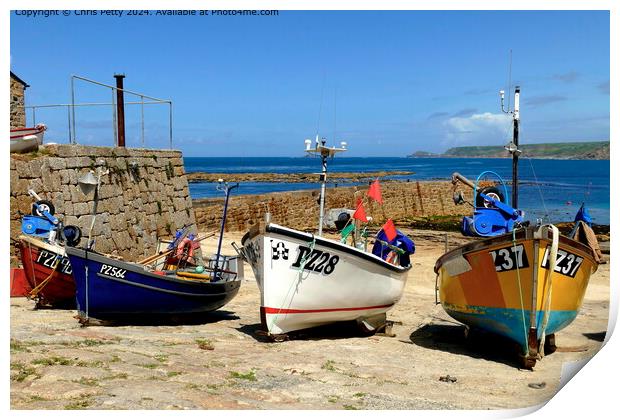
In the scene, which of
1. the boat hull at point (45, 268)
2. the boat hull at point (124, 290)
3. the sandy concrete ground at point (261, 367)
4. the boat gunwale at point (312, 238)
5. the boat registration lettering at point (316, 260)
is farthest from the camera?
the boat hull at point (45, 268)

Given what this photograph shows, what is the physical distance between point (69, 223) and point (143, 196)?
121 inches

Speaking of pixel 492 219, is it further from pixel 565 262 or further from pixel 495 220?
pixel 565 262

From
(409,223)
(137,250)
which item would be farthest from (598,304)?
(409,223)

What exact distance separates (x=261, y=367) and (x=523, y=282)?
134 inches

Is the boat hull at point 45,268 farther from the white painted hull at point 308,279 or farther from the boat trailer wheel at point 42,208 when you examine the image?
the white painted hull at point 308,279

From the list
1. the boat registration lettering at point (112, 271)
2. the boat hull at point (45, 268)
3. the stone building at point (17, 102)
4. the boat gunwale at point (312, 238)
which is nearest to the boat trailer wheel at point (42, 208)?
the boat hull at point (45, 268)

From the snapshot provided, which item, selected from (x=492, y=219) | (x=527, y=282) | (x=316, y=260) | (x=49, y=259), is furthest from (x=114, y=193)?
(x=527, y=282)

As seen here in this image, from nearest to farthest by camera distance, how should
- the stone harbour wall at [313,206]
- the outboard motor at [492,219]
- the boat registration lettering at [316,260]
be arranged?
the boat registration lettering at [316,260] → the outboard motor at [492,219] → the stone harbour wall at [313,206]

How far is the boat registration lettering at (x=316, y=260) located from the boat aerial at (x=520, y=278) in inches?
65.8

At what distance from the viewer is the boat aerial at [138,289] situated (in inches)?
375

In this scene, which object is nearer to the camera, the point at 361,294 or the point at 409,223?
the point at 361,294

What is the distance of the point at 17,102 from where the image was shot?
1617 centimetres

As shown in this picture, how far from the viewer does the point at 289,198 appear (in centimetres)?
2748

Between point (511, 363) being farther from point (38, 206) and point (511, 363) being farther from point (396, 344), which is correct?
point (38, 206)
